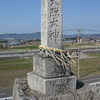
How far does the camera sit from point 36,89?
4.68 metres

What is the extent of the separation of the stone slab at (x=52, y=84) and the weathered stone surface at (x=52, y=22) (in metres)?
0.94

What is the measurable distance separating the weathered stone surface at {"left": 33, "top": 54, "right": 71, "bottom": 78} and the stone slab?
0.13 meters

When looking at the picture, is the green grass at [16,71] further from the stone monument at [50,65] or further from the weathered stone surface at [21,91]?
the stone monument at [50,65]

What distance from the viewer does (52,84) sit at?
4453 millimetres

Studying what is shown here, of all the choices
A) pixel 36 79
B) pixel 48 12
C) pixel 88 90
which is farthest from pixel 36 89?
pixel 48 12

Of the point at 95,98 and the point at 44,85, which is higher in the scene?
the point at 44,85

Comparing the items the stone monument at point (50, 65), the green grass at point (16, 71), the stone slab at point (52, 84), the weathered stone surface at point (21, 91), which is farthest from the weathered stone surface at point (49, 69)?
the green grass at point (16, 71)

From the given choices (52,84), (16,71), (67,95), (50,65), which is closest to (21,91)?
(52,84)

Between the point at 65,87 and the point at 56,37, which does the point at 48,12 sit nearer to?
the point at 56,37

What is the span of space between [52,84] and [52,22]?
5.50 ft

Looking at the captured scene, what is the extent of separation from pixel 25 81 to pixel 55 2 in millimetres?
2649

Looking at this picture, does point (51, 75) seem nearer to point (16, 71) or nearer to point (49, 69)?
point (49, 69)

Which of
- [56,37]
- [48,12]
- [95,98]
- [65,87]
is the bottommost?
[95,98]

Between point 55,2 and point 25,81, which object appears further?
point 25,81
